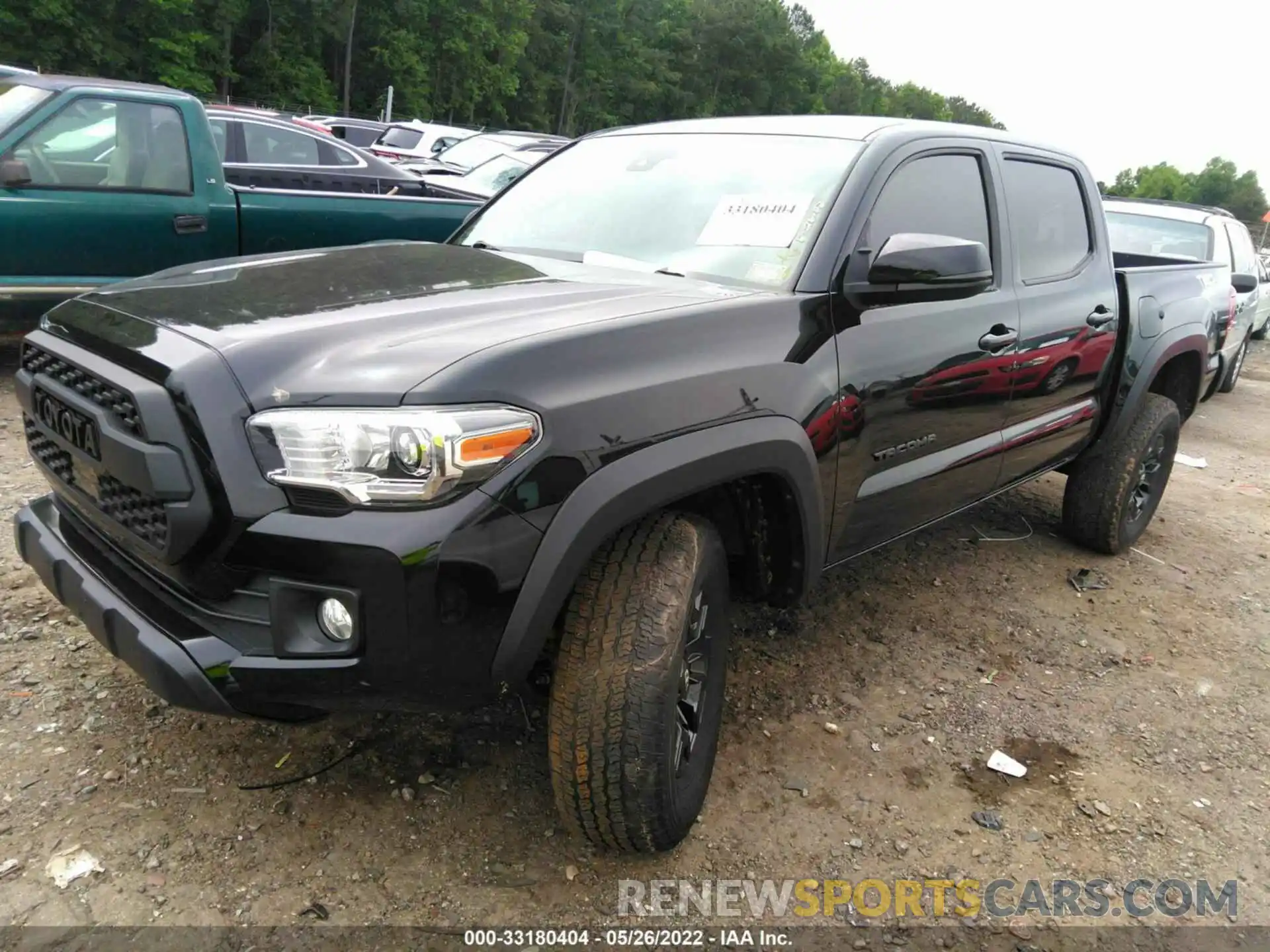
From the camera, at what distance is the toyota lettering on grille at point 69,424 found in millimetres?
2053

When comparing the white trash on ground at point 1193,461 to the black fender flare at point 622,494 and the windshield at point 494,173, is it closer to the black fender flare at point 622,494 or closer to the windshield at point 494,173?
the black fender flare at point 622,494

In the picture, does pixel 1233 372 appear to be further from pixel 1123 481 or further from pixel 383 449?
pixel 383 449

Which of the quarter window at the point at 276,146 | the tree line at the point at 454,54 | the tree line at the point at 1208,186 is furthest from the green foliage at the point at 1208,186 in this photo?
the quarter window at the point at 276,146

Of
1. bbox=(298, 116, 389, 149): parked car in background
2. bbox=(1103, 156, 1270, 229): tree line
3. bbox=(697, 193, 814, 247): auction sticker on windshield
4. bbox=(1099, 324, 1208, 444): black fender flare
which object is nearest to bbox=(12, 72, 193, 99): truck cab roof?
bbox=(697, 193, 814, 247): auction sticker on windshield

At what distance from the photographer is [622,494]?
1.97 m

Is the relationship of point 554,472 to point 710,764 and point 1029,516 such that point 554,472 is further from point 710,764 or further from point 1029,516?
point 1029,516

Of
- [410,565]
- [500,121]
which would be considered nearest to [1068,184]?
[410,565]

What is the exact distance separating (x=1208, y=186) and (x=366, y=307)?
104244 millimetres

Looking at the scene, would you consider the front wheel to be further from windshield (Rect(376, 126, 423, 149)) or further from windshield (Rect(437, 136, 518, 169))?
windshield (Rect(376, 126, 423, 149))

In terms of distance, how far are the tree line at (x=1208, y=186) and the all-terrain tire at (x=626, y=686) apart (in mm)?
77724

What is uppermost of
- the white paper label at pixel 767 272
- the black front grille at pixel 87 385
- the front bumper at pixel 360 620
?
the white paper label at pixel 767 272

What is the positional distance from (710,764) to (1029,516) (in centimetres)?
333

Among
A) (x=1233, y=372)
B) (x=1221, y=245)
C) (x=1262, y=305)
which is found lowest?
(x=1233, y=372)

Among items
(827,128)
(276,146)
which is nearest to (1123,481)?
(827,128)
